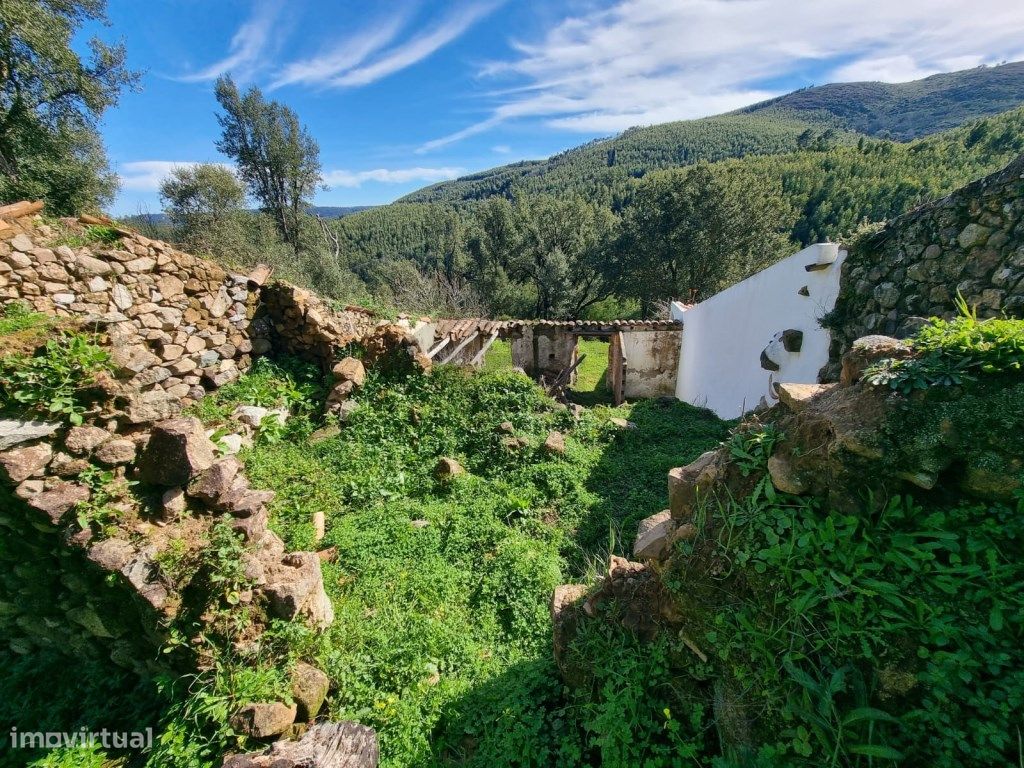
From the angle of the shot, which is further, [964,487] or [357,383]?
[357,383]

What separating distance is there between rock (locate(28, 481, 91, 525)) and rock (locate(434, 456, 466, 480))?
3459 millimetres

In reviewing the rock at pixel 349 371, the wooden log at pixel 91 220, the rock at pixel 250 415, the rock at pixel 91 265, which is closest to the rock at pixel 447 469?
the rock at pixel 349 371

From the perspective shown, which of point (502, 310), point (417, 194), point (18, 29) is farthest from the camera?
point (417, 194)

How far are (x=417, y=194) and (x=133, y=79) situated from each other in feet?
351

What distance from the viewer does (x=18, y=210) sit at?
16.3 feet

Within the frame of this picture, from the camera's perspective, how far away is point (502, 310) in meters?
24.5

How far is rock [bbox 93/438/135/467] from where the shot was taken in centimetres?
364

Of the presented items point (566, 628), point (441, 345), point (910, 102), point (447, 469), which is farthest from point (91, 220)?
point (910, 102)

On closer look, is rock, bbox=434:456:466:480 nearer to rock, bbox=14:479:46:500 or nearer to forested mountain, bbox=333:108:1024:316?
rock, bbox=14:479:46:500

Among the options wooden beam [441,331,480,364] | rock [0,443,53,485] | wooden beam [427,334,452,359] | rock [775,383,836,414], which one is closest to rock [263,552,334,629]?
rock [0,443,53,485]

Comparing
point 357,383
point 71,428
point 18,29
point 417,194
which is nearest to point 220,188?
point 18,29

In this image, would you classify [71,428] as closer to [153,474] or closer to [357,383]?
[153,474]

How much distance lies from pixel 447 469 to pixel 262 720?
3222 mm

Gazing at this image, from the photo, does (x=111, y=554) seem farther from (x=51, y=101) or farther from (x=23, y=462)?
(x=51, y=101)
